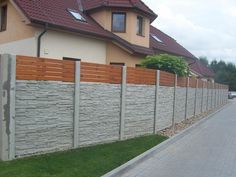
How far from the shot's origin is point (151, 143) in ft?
39.5

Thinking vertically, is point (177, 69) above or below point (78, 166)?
above

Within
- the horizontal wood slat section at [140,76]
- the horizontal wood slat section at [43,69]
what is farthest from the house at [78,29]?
the horizontal wood slat section at [43,69]

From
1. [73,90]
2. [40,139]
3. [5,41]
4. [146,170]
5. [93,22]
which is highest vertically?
[93,22]

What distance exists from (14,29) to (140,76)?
9.83 meters

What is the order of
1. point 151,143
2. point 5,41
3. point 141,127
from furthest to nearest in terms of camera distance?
point 5,41 < point 141,127 < point 151,143

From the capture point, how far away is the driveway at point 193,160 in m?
8.80

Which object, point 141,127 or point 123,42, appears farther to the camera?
point 123,42

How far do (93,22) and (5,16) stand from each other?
549 cm

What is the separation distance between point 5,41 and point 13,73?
556 inches

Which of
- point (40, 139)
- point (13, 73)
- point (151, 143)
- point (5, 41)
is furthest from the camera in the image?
point (5, 41)

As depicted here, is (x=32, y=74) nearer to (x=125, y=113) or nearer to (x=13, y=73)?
(x=13, y=73)

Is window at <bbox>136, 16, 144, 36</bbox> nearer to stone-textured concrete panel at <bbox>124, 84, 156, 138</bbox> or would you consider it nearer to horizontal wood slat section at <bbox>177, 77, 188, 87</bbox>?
horizontal wood slat section at <bbox>177, 77, 188, 87</bbox>

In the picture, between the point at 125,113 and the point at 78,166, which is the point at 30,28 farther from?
the point at 78,166

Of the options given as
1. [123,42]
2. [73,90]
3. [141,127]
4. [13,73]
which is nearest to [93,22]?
[123,42]
